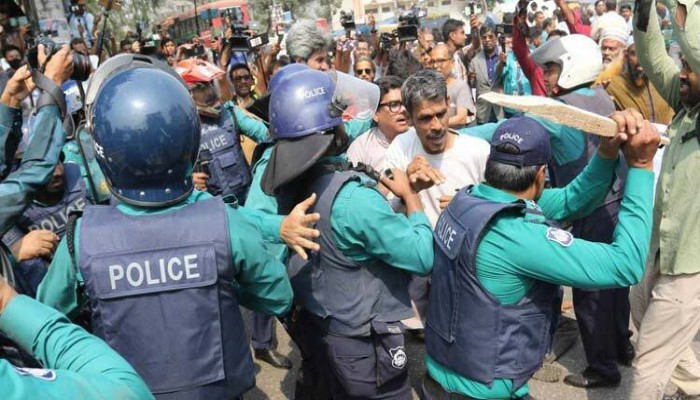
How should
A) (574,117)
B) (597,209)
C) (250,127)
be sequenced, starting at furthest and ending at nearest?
(250,127)
(597,209)
(574,117)

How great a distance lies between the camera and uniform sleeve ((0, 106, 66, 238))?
2.40m

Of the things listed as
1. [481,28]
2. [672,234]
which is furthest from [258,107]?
[481,28]

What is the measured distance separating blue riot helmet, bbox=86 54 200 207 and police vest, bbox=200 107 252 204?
268 centimetres

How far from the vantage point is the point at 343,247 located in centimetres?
248

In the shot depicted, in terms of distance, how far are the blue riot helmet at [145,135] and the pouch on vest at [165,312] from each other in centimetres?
21

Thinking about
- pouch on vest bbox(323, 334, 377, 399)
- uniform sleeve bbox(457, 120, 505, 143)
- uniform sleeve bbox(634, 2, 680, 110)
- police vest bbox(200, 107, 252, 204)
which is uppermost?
uniform sleeve bbox(634, 2, 680, 110)

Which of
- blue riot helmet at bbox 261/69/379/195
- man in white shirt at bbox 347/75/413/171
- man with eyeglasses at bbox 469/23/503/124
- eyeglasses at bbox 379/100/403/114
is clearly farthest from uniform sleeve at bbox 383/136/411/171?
man with eyeglasses at bbox 469/23/503/124

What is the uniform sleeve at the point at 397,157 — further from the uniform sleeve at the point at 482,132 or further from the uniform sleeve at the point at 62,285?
the uniform sleeve at the point at 62,285

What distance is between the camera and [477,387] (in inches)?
87.0

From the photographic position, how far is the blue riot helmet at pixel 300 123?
Answer: 2.40 meters

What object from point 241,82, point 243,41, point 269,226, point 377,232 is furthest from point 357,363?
point 243,41

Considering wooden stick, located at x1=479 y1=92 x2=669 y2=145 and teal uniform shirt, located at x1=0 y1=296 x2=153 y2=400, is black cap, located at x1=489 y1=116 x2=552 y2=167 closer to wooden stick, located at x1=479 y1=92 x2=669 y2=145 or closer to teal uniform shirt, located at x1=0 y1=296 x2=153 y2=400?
wooden stick, located at x1=479 y1=92 x2=669 y2=145

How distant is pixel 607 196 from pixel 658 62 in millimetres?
794

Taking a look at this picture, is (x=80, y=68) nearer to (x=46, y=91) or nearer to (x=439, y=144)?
(x=46, y=91)
